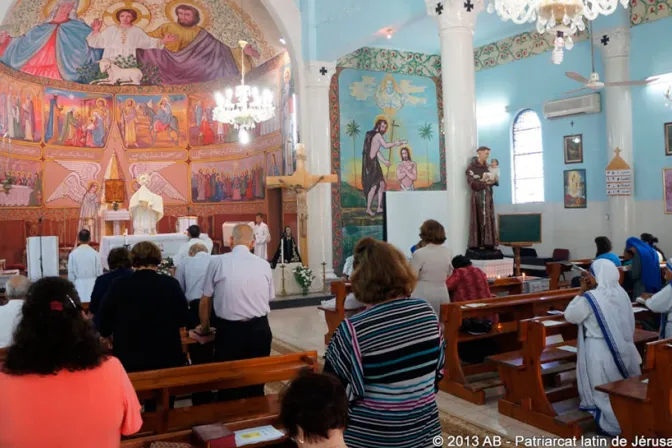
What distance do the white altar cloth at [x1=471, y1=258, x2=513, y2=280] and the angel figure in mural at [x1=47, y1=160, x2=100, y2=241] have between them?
39.6 feet

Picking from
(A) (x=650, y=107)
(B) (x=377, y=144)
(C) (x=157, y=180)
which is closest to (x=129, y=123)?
(C) (x=157, y=180)

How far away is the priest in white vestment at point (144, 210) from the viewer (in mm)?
13680

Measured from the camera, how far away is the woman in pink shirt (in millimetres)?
2150

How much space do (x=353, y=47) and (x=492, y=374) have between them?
8.46 metres

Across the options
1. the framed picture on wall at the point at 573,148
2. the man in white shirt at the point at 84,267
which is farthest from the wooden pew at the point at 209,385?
the framed picture on wall at the point at 573,148

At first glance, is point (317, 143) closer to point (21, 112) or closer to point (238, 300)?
point (21, 112)

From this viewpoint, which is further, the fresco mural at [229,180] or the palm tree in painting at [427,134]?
the fresco mural at [229,180]

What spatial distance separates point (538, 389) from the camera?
4988 millimetres

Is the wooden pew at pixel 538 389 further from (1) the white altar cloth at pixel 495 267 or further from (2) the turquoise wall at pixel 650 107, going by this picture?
(2) the turquoise wall at pixel 650 107

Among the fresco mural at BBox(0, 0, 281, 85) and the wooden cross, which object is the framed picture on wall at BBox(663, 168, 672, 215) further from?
the fresco mural at BBox(0, 0, 281, 85)

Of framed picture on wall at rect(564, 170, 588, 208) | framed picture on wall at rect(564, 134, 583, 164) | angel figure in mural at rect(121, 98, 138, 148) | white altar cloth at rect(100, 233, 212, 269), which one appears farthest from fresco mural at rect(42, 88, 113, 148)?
framed picture on wall at rect(564, 170, 588, 208)

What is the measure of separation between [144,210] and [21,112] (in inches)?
205

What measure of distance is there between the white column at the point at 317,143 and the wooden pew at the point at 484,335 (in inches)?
283

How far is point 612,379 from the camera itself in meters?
4.73
